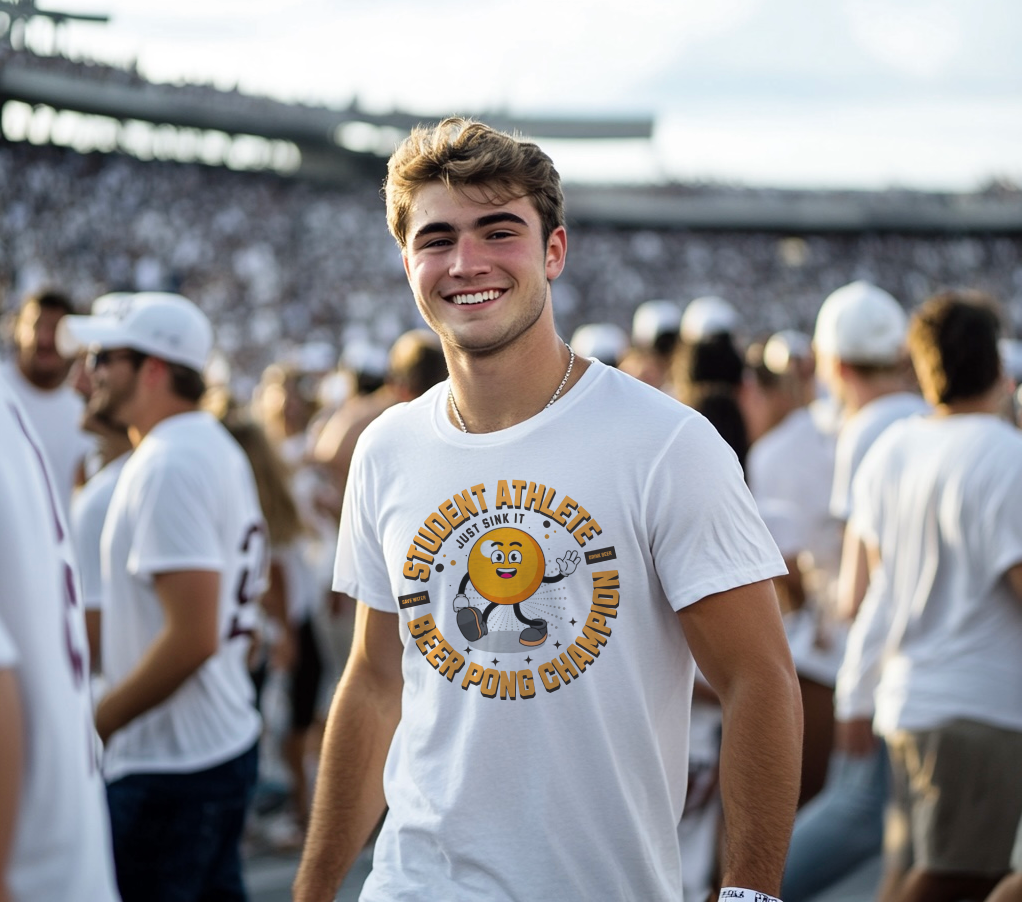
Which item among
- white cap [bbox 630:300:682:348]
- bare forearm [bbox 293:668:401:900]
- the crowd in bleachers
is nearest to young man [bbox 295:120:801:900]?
bare forearm [bbox 293:668:401:900]

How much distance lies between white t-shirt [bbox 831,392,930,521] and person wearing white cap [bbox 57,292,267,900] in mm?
2474

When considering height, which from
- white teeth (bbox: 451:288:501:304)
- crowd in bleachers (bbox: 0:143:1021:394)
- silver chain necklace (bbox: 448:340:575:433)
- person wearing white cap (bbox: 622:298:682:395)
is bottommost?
silver chain necklace (bbox: 448:340:575:433)

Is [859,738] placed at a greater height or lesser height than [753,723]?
lesser

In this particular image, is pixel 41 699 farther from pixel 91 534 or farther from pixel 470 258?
pixel 91 534

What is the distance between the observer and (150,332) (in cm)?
409

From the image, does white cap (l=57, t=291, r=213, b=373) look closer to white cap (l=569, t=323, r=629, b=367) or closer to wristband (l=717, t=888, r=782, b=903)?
wristband (l=717, t=888, r=782, b=903)

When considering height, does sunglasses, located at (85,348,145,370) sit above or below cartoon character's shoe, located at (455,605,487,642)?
above

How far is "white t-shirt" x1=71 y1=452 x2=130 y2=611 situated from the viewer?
3.95 meters

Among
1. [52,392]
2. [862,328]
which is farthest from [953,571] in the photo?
[52,392]

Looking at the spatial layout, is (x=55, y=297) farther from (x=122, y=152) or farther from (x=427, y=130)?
(x=122, y=152)

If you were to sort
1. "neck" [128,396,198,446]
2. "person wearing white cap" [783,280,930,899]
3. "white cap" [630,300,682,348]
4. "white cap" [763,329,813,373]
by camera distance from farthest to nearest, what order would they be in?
"white cap" [630,300,682,348] → "white cap" [763,329,813,373] → "person wearing white cap" [783,280,930,899] → "neck" [128,396,198,446]

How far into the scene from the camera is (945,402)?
395 centimetres

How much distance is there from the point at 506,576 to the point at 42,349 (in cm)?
474

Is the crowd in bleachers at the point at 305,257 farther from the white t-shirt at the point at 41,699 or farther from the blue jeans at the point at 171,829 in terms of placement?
the white t-shirt at the point at 41,699
